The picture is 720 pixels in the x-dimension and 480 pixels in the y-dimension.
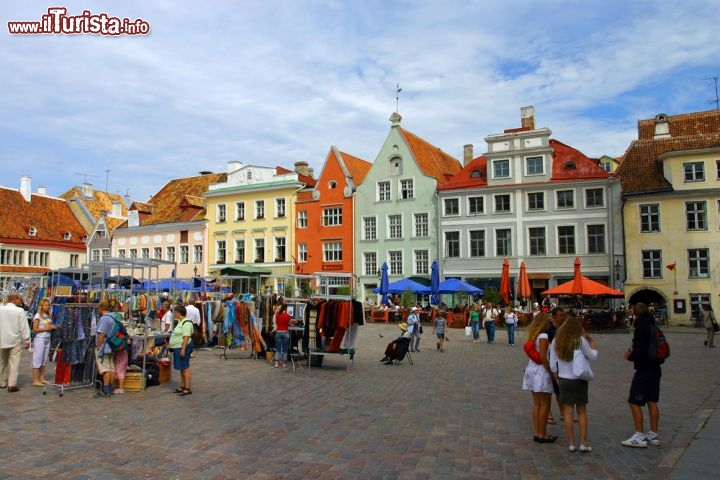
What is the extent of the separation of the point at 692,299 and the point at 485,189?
13529mm

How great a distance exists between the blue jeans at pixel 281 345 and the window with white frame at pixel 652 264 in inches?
1063

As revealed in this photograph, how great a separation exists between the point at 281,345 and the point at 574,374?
30.4 ft

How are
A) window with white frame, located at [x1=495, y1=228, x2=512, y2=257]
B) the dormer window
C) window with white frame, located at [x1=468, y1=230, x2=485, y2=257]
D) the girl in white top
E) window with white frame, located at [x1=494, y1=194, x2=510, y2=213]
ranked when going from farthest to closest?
the dormer window
window with white frame, located at [x1=468, y1=230, x2=485, y2=257]
window with white frame, located at [x1=494, y1=194, x2=510, y2=213]
window with white frame, located at [x1=495, y1=228, x2=512, y2=257]
the girl in white top

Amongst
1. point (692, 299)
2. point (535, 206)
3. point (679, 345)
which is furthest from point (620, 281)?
point (679, 345)

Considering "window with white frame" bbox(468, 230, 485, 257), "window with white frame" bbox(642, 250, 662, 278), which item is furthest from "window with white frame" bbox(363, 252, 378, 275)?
"window with white frame" bbox(642, 250, 662, 278)

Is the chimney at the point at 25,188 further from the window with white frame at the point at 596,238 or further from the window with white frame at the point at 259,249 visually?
the window with white frame at the point at 596,238

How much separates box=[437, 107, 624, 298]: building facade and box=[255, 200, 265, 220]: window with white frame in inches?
581

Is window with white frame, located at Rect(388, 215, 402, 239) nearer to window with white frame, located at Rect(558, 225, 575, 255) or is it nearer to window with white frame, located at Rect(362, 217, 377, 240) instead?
window with white frame, located at Rect(362, 217, 377, 240)

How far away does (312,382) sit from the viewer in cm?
1289

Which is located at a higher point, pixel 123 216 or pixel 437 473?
pixel 123 216

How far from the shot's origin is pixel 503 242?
38906 millimetres

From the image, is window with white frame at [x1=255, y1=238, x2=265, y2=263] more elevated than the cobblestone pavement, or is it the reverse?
window with white frame at [x1=255, y1=238, x2=265, y2=263]

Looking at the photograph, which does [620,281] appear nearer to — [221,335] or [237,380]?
[221,335]

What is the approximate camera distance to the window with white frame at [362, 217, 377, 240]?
43.0 m
